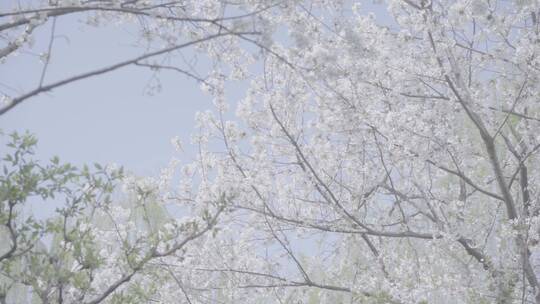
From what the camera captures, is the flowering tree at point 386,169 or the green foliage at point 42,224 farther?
the flowering tree at point 386,169

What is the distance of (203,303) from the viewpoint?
514 cm

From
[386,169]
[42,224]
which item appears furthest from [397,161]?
[42,224]

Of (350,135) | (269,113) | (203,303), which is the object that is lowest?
(203,303)

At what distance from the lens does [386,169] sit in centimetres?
477

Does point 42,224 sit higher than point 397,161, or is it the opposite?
point 397,161

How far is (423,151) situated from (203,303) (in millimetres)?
2168

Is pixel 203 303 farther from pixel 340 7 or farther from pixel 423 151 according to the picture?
pixel 340 7

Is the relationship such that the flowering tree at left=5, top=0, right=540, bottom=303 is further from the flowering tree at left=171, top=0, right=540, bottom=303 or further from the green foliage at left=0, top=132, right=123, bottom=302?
the green foliage at left=0, top=132, right=123, bottom=302

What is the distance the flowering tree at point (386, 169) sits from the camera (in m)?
4.55

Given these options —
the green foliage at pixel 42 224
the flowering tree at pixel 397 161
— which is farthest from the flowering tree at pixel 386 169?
the green foliage at pixel 42 224

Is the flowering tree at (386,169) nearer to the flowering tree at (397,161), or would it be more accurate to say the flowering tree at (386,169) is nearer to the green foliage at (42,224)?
the flowering tree at (397,161)

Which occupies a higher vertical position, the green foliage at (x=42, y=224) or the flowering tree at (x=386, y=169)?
the flowering tree at (x=386, y=169)

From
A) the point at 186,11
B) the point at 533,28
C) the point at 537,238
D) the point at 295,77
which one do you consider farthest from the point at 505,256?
the point at 186,11

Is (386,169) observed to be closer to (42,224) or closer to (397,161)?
(397,161)
